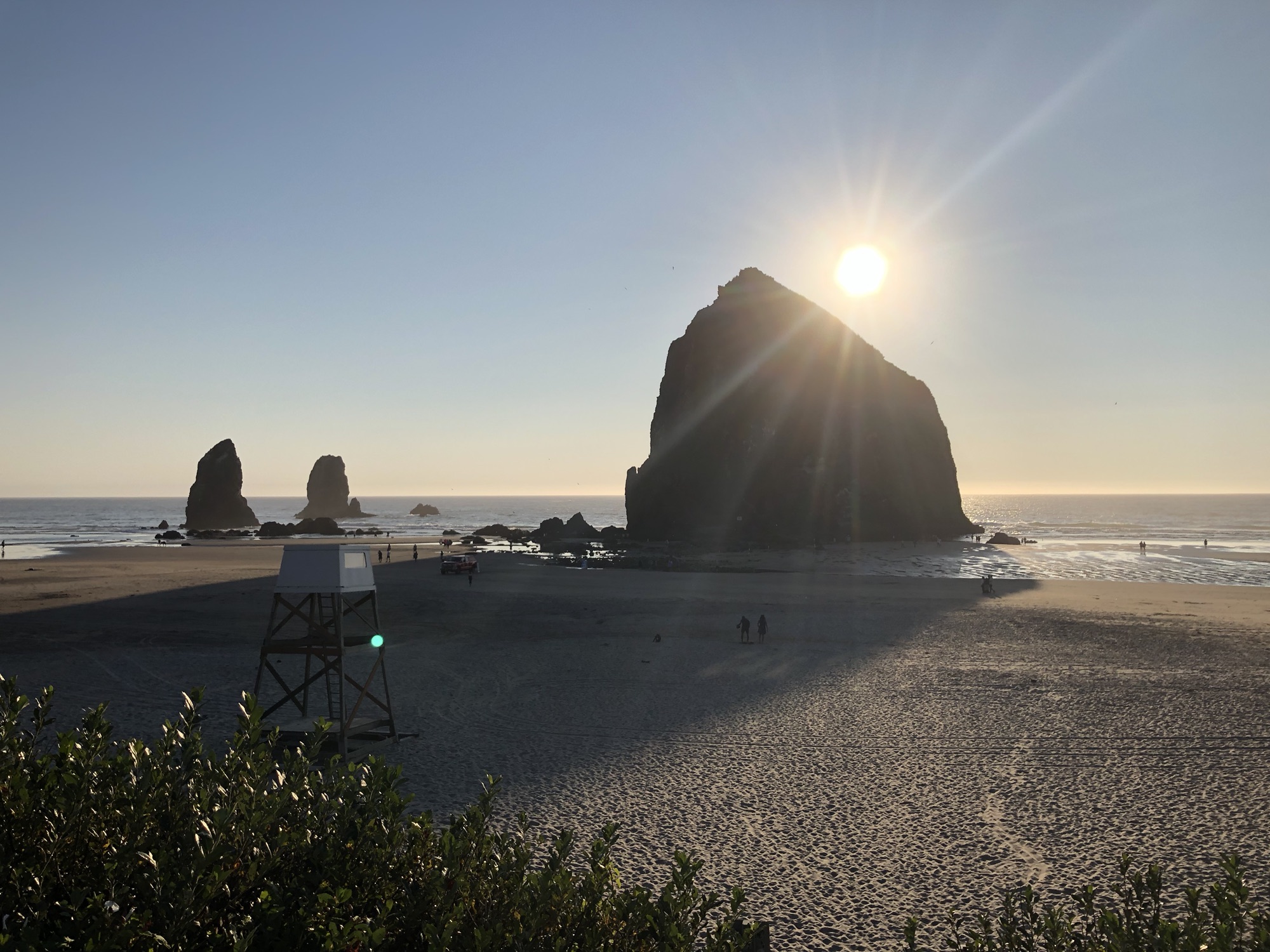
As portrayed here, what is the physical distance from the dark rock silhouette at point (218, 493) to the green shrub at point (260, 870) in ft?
507

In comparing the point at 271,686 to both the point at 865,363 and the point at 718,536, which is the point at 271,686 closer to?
the point at 718,536

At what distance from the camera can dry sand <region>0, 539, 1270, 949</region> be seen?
11000 millimetres

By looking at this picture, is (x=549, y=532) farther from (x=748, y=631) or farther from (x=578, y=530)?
(x=748, y=631)

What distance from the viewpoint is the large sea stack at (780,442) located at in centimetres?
8619

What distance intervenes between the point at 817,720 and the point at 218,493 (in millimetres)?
153599

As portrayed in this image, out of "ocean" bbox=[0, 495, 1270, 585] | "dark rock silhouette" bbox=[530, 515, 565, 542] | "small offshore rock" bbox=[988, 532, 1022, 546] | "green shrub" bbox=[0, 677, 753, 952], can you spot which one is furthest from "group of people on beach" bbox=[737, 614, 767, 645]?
"small offshore rock" bbox=[988, 532, 1022, 546]

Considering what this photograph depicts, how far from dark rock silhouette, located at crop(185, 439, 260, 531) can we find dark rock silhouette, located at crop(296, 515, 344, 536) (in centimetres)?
4006

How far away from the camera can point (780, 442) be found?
8788 cm

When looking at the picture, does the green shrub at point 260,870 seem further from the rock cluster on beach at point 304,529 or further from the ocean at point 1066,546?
the rock cluster on beach at point 304,529

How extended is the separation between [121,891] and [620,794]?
383 inches

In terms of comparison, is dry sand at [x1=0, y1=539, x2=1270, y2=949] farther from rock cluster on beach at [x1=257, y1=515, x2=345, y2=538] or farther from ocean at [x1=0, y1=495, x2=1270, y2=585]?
rock cluster on beach at [x1=257, y1=515, x2=345, y2=538]

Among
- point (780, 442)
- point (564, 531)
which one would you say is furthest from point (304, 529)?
point (780, 442)

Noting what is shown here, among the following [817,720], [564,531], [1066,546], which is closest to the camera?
[817,720]

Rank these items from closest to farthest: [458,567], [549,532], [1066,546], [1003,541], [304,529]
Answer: [458,567] → [1066,546] → [1003,541] → [549,532] → [304,529]
